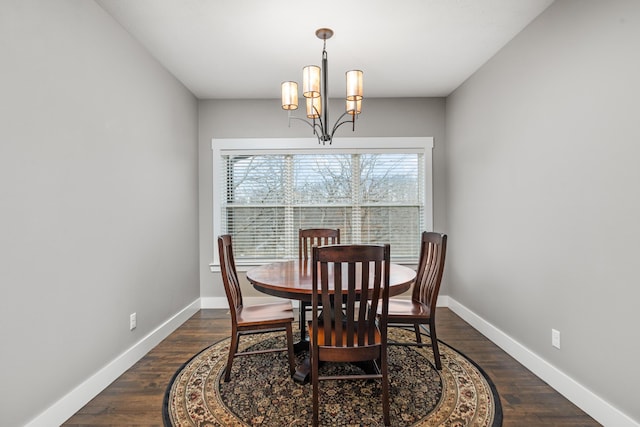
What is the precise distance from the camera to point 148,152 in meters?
2.96

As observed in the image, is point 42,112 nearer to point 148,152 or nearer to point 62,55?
point 62,55

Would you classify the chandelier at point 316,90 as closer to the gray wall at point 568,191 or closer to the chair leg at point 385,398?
the gray wall at point 568,191

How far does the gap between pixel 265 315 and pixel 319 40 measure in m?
2.14

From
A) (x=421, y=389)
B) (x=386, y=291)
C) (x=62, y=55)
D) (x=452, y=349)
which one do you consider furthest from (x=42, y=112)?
(x=452, y=349)

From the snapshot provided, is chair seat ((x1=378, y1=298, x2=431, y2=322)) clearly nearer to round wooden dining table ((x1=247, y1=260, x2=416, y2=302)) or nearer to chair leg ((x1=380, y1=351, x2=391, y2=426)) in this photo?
round wooden dining table ((x1=247, y1=260, x2=416, y2=302))

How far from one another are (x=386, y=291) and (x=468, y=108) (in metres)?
2.55

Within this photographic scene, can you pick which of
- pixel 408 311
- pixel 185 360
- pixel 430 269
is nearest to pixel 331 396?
pixel 408 311

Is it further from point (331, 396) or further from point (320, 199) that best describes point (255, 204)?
point (331, 396)

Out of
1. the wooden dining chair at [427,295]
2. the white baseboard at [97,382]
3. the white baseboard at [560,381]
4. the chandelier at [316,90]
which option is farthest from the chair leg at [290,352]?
the white baseboard at [560,381]

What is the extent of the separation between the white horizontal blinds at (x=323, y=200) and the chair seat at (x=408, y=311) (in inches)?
63.9

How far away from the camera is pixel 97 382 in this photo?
7.27ft

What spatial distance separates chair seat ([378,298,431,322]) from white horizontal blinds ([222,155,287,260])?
1.96 meters

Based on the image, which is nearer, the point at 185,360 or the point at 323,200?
the point at 185,360

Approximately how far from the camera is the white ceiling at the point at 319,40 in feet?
7.54
